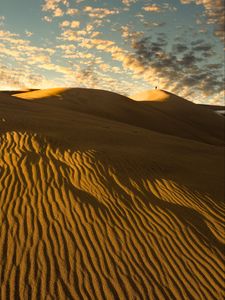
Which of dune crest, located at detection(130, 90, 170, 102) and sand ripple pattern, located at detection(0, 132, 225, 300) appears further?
dune crest, located at detection(130, 90, 170, 102)

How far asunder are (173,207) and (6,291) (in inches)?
185

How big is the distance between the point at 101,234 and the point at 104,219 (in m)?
0.56

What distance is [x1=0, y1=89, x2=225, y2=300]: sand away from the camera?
5.27 metres

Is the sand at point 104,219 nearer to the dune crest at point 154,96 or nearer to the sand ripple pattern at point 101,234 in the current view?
the sand ripple pattern at point 101,234

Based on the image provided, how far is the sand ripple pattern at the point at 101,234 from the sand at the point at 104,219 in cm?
2

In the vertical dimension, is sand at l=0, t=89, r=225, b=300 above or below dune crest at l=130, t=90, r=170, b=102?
below

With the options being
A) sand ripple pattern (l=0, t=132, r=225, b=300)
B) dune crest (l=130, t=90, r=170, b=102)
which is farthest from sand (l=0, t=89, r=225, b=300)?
dune crest (l=130, t=90, r=170, b=102)

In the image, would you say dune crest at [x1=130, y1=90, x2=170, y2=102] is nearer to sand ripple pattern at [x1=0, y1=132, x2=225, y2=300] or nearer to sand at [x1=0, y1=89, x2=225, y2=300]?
sand at [x1=0, y1=89, x2=225, y2=300]

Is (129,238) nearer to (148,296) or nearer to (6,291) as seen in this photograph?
(148,296)

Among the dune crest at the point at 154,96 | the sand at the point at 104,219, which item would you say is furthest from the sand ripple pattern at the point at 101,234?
the dune crest at the point at 154,96

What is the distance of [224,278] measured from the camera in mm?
5949

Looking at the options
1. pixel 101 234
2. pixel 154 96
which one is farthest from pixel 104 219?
pixel 154 96

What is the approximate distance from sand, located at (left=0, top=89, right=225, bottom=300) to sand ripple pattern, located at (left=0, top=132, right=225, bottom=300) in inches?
0.8

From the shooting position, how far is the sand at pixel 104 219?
5.27m
